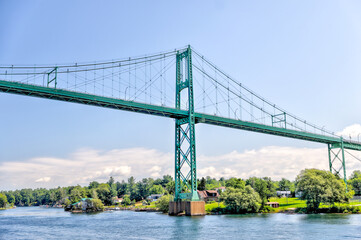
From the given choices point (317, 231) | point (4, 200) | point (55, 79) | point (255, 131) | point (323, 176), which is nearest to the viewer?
point (317, 231)

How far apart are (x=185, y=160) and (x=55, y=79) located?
25.4 metres

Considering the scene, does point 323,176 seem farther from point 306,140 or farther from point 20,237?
point 20,237

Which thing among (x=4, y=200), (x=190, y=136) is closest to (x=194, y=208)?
(x=190, y=136)

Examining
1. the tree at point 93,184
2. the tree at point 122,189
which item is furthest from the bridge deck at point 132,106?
the tree at point 93,184

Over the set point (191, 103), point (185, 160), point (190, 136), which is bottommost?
point (185, 160)

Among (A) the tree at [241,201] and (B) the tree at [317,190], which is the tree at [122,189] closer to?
(A) the tree at [241,201]

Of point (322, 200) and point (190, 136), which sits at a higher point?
point (190, 136)

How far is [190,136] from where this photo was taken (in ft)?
199

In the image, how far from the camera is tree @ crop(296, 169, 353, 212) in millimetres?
61781

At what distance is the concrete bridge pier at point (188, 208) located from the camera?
59.1 meters

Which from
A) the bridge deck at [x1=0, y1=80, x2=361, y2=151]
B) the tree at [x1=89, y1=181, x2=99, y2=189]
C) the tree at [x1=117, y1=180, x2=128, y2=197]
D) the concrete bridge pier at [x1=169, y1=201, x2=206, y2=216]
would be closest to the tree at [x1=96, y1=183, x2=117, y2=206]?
the tree at [x1=117, y1=180, x2=128, y2=197]

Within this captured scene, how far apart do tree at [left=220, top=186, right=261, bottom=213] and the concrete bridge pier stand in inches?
377

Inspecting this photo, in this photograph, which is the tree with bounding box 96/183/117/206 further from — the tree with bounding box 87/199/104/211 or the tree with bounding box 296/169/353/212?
the tree with bounding box 296/169/353/212

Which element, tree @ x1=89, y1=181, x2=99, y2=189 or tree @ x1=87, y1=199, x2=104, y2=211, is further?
tree @ x1=89, y1=181, x2=99, y2=189
